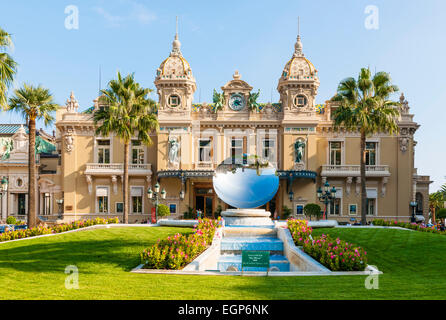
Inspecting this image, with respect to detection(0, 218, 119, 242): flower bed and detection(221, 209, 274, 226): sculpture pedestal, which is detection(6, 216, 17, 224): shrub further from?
detection(221, 209, 274, 226): sculpture pedestal

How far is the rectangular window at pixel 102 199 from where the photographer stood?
42.0m

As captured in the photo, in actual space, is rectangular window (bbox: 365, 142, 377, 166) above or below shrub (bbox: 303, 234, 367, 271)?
above

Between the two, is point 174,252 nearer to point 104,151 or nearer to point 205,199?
point 205,199

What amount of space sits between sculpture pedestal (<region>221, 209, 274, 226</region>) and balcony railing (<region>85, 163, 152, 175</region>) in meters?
17.1

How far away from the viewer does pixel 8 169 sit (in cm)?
4509

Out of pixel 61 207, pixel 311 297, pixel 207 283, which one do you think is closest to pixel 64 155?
pixel 61 207

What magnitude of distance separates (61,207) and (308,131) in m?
25.4

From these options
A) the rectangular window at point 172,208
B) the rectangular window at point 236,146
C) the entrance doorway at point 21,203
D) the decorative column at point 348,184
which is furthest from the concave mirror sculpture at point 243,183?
the entrance doorway at point 21,203

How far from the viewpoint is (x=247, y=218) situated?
84.5ft

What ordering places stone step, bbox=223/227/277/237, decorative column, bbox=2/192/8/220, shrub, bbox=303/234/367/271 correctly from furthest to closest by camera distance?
decorative column, bbox=2/192/8/220 < stone step, bbox=223/227/277/237 < shrub, bbox=303/234/367/271

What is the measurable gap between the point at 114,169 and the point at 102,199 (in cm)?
331

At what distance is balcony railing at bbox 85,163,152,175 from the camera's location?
41.3m

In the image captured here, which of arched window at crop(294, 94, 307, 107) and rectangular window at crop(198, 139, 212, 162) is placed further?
rectangular window at crop(198, 139, 212, 162)

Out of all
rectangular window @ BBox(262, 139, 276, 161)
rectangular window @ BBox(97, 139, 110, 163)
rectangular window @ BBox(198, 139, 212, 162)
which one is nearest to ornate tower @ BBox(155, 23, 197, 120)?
rectangular window @ BBox(198, 139, 212, 162)
